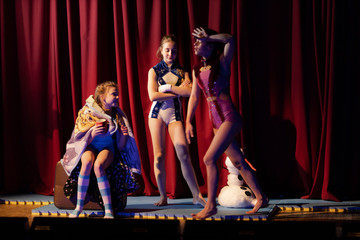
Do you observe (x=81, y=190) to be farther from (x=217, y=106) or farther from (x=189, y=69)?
(x=189, y=69)

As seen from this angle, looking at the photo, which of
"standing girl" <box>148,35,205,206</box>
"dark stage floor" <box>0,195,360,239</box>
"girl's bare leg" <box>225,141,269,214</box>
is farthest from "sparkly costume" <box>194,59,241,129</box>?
"dark stage floor" <box>0,195,360,239</box>

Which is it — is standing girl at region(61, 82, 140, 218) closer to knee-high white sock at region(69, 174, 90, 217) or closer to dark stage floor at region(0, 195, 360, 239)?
knee-high white sock at region(69, 174, 90, 217)

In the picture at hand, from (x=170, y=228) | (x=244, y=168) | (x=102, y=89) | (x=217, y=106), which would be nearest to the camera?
(x=170, y=228)

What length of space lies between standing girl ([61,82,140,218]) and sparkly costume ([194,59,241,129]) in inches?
34.2

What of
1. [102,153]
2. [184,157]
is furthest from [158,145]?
[102,153]

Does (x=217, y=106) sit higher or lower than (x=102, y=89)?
lower

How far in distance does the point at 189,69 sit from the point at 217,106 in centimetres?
157

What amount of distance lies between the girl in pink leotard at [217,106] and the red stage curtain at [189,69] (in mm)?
1116

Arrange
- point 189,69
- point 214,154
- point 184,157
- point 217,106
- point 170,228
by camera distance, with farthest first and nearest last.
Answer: point 189,69 < point 184,157 < point 217,106 < point 214,154 < point 170,228

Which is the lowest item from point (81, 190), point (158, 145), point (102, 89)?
point (81, 190)

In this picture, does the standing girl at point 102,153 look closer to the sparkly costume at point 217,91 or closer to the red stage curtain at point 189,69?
the sparkly costume at point 217,91

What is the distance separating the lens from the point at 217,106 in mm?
3805

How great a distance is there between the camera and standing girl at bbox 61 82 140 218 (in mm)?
3962

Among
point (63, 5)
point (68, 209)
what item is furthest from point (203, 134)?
point (63, 5)
